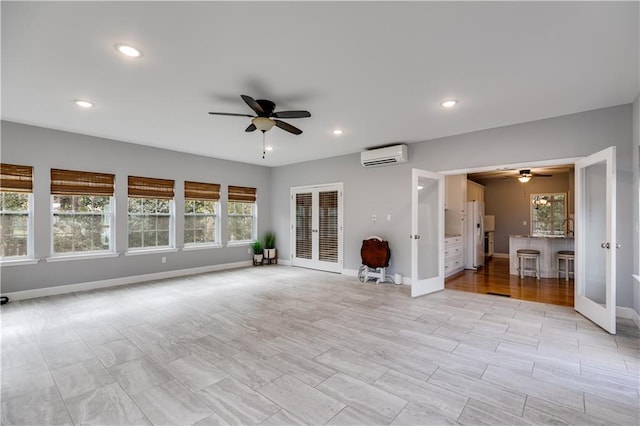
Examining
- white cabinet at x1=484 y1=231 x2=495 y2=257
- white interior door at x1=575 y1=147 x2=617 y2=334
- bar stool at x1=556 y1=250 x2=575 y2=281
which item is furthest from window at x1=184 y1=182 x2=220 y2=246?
white cabinet at x1=484 y1=231 x2=495 y2=257

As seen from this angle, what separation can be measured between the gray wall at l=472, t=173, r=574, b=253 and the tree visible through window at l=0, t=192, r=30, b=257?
1130cm

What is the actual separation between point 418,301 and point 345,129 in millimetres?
2940

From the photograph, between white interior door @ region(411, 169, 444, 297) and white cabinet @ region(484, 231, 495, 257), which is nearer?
white interior door @ region(411, 169, 444, 297)

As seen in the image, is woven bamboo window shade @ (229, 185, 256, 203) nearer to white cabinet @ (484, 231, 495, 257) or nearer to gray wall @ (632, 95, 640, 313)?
gray wall @ (632, 95, 640, 313)

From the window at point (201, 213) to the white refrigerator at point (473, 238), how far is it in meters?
6.25

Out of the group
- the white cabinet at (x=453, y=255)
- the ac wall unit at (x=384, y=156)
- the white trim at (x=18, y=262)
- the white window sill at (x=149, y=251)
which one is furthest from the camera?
the white cabinet at (x=453, y=255)

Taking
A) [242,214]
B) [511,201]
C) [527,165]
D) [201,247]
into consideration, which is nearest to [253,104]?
[527,165]

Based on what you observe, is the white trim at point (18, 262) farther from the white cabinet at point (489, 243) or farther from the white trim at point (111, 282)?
the white cabinet at point (489, 243)

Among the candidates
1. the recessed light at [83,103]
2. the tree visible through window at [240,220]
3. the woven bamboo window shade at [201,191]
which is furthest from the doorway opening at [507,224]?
the recessed light at [83,103]

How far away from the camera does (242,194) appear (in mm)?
7672

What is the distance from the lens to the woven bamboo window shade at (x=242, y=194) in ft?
A: 24.4

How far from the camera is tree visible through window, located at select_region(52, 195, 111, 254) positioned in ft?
16.5

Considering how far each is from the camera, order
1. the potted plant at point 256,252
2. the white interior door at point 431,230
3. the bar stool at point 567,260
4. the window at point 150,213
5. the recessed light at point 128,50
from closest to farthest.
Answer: the recessed light at point 128,50
the white interior door at point 431,230
the window at point 150,213
the bar stool at point 567,260
the potted plant at point 256,252

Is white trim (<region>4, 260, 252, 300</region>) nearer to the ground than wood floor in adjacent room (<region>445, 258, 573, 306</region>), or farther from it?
farther from it
